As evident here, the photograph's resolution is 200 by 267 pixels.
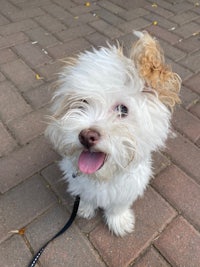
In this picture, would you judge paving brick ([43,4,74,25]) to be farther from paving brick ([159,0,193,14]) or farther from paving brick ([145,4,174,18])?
paving brick ([159,0,193,14])

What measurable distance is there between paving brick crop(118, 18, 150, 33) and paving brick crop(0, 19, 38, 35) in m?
1.22

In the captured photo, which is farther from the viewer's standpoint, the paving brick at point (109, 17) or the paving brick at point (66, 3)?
the paving brick at point (66, 3)

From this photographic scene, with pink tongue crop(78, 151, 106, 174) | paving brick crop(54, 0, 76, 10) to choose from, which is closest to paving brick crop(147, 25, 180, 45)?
paving brick crop(54, 0, 76, 10)

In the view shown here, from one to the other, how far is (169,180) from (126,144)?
4.25 feet

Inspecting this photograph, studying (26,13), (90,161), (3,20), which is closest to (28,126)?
(90,161)

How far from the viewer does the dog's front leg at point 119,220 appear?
241 centimetres

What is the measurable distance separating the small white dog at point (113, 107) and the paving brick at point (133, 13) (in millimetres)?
3241

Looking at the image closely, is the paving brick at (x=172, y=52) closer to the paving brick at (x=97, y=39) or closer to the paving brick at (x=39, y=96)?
the paving brick at (x=97, y=39)

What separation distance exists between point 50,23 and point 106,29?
→ 2.60 feet

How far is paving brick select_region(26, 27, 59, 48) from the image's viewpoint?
4.16 m

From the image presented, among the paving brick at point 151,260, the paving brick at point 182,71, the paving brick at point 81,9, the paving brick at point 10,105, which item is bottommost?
the paving brick at point 10,105

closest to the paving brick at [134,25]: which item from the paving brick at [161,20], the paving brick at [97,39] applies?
the paving brick at [161,20]

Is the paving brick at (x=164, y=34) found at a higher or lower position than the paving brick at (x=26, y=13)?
higher

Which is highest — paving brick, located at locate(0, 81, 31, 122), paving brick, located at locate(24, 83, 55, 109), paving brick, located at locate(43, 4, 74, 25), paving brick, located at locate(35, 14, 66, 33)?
paving brick, located at locate(43, 4, 74, 25)
